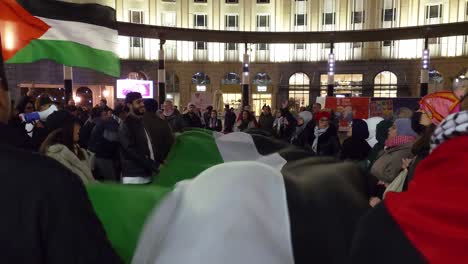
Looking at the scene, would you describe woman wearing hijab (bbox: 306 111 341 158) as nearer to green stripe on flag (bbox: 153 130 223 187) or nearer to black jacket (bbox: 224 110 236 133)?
green stripe on flag (bbox: 153 130 223 187)

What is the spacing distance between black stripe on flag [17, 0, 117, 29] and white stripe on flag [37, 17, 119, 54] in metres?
0.05

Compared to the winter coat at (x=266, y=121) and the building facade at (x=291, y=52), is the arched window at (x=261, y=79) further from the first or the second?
the winter coat at (x=266, y=121)

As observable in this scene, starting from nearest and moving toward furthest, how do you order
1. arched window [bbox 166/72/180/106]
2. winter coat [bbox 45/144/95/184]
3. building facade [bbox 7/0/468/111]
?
winter coat [bbox 45/144/95/184] → building facade [bbox 7/0/468/111] → arched window [bbox 166/72/180/106]

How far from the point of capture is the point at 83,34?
14.8 ft

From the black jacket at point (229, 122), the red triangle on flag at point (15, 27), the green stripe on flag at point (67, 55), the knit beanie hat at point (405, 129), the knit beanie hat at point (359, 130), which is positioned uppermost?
the red triangle on flag at point (15, 27)

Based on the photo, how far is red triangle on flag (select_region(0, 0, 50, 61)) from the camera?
149 inches

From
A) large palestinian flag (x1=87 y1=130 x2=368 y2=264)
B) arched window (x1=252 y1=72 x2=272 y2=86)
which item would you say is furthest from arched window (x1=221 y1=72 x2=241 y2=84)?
large palestinian flag (x1=87 y1=130 x2=368 y2=264)

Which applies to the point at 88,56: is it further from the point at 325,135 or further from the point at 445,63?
the point at 445,63

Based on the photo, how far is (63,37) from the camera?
4391 millimetres

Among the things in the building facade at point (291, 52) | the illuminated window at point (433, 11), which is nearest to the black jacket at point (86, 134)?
the building facade at point (291, 52)

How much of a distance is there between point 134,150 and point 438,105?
12.4ft

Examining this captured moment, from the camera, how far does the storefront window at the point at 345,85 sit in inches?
1687

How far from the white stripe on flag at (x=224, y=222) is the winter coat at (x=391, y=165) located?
7.33 ft

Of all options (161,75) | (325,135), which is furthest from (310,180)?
(161,75)
